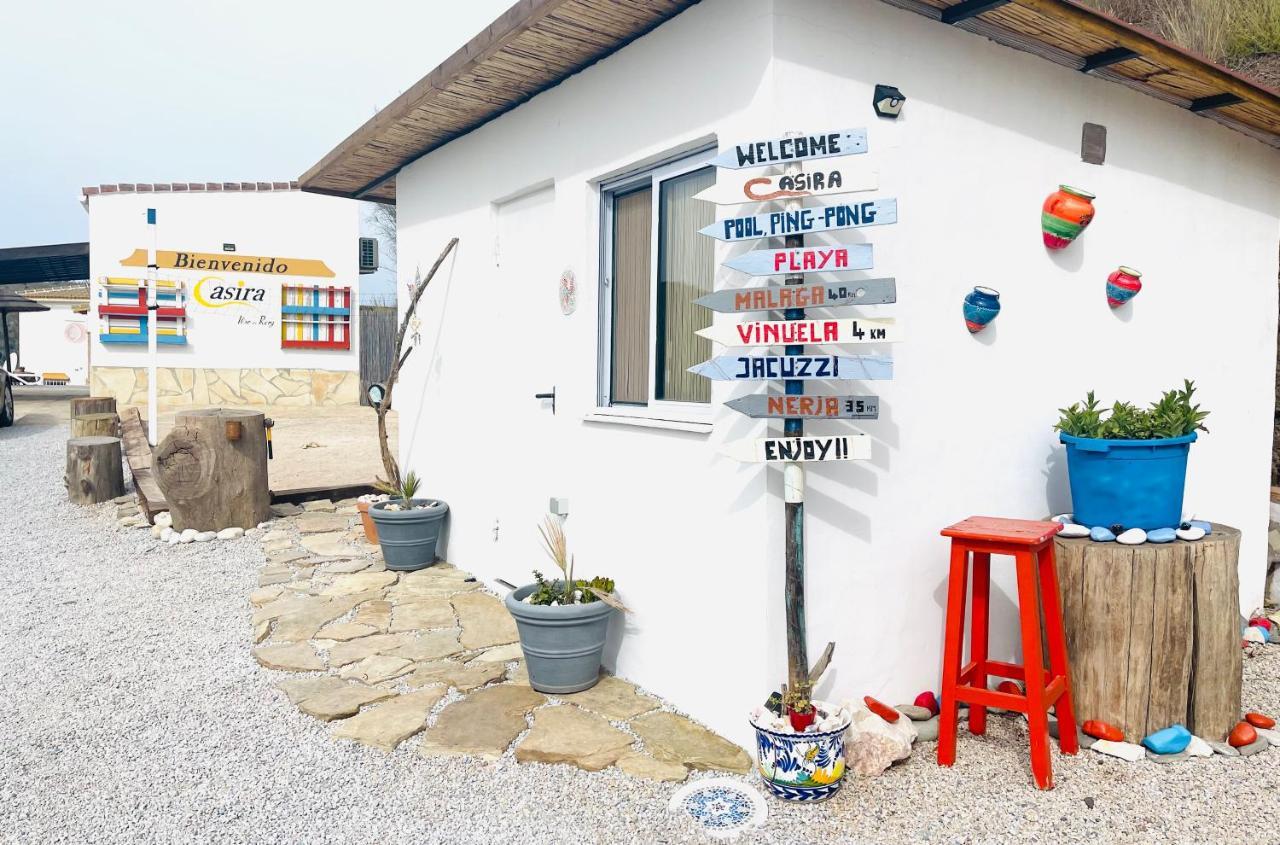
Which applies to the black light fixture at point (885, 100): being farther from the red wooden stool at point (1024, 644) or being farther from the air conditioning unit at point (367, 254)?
the air conditioning unit at point (367, 254)

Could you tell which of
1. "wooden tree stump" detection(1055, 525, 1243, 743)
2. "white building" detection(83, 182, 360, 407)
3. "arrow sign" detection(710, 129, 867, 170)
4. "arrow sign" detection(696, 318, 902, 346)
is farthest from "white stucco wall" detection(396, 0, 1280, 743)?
"white building" detection(83, 182, 360, 407)

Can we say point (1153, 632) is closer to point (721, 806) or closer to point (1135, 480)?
point (1135, 480)

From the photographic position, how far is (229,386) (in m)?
16.7

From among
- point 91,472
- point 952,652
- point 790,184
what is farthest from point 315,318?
point 952,652

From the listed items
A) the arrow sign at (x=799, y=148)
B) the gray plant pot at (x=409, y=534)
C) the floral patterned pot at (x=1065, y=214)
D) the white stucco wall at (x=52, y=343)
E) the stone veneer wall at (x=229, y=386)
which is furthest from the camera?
the white stucco wall at (x=52, y=343)

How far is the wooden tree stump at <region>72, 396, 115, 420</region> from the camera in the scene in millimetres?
10836

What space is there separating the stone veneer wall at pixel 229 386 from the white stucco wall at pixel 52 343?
11134mm

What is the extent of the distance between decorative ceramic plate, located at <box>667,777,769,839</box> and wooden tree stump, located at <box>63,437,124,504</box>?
7.58 metres

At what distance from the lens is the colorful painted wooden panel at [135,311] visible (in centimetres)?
1608

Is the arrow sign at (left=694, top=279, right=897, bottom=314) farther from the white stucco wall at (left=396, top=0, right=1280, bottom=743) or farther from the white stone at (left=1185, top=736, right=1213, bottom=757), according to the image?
the white stone at (left=1185, top=736, right=1213, bottom=757)

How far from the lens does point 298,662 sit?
14.1 ft

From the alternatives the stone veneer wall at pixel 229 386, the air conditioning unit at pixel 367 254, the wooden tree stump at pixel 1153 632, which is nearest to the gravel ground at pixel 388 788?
the wooden tree stump at pixel 1153 632

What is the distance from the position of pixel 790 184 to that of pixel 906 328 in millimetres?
804

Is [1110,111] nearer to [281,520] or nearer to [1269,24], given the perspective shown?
[1269,24]
